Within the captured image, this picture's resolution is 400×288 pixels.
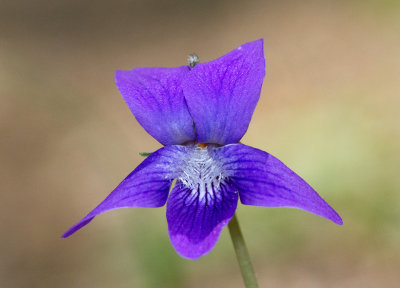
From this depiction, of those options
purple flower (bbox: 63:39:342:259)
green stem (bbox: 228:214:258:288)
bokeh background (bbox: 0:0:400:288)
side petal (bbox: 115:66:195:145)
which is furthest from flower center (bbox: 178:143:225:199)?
bokeh background (bbox: 0:0:400:288)

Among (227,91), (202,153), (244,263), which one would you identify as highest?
(227,91)

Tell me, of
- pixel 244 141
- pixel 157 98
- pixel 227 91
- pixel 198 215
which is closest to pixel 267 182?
pixel 198 215

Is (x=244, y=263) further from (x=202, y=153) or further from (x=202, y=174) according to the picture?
(x=202, y=153)

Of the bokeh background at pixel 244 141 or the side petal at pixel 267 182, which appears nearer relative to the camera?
the side petal at pixel 267 182

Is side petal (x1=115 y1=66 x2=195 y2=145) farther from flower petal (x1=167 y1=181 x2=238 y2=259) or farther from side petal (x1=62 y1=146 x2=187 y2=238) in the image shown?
flower petal (x1=167 y1=181 x2=238 y2=259)

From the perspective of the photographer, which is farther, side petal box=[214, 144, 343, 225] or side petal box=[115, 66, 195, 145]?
side petal box=[115, 66, 195, 145]

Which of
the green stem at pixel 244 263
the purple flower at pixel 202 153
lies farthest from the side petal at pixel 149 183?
the green stem at pixel 244 263

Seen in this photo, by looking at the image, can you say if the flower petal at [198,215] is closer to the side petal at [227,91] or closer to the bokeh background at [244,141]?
the side petal at [227,91]
